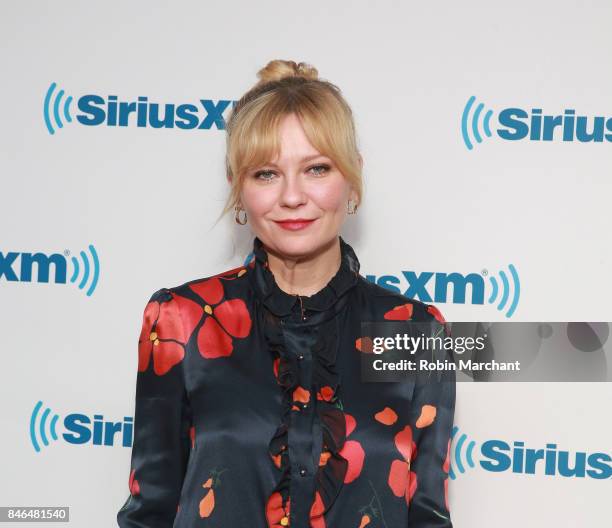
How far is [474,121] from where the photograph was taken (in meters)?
1.77

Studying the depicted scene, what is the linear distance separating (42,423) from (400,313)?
1.02 metres

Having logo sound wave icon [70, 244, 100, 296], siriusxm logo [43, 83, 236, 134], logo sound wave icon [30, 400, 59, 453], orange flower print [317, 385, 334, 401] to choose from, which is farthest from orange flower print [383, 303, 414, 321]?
logo sound wave icon [30, 400, 59, 453]

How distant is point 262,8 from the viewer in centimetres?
179

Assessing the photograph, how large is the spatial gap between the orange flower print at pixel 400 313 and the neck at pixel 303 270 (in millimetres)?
143

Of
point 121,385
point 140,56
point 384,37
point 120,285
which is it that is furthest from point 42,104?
point 384,37

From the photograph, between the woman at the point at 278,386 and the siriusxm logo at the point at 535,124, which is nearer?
the woman at the point at 278,386

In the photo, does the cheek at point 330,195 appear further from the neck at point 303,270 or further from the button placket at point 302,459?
the button placket at point 302,459

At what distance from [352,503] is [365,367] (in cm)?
25

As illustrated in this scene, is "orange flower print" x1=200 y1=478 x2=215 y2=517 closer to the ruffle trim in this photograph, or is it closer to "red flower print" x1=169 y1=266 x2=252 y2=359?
the ruffle trim

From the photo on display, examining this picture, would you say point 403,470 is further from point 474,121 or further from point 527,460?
point 474,121

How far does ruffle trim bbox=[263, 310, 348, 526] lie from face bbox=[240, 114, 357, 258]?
0.15 meters

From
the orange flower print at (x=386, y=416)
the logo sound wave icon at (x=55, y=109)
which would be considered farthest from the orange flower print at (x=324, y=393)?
the logo sound wave icon at (x=55, y=109)

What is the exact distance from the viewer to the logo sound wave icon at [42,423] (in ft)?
6.21

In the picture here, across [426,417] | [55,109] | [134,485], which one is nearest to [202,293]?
[134,485]
